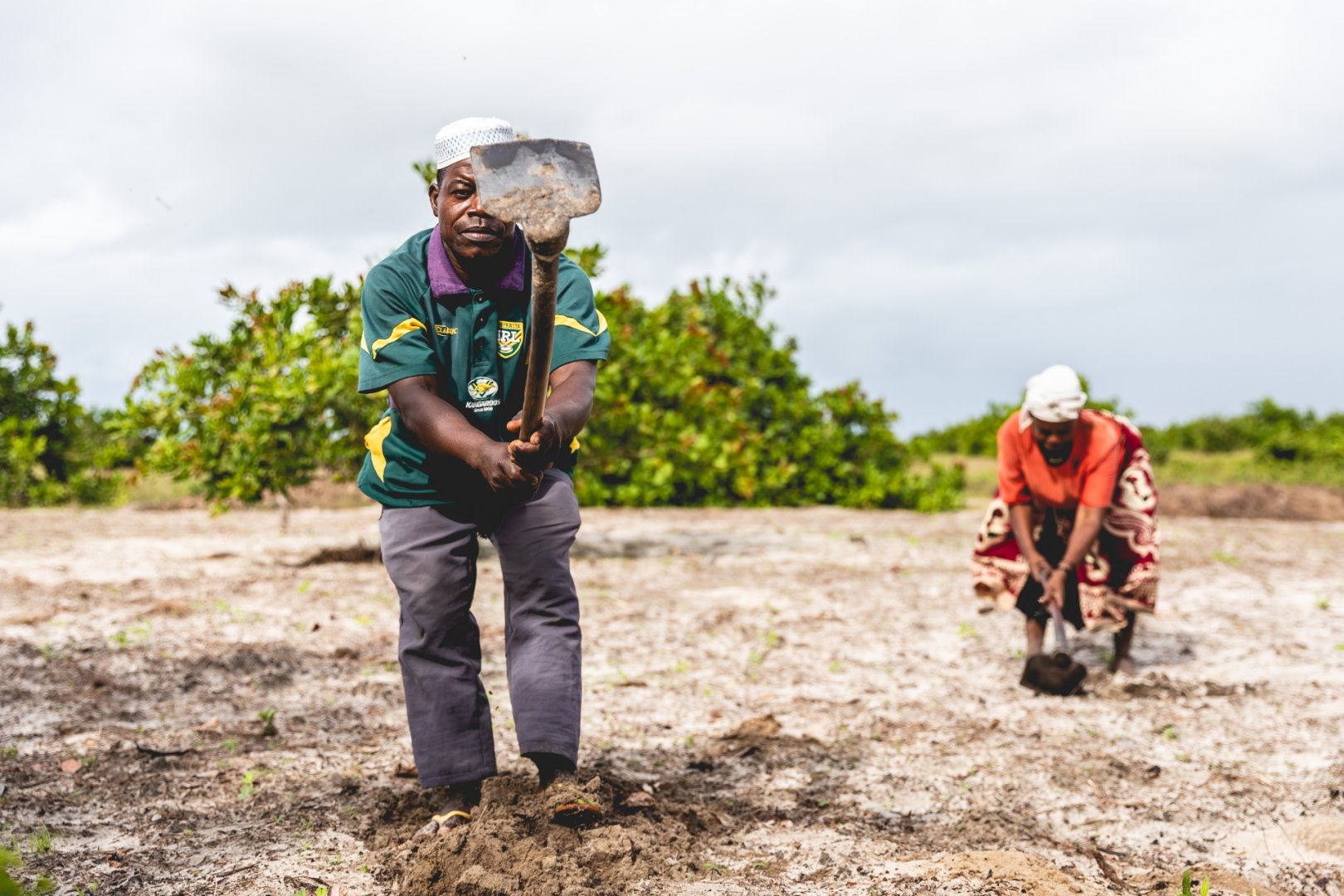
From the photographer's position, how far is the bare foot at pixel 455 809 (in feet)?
10.1

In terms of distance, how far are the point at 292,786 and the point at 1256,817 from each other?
9.95 ft

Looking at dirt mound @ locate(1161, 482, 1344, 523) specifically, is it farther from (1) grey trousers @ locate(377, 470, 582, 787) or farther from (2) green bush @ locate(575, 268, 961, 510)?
(1) grey trousers @ locate(377, 470, 582, 787)

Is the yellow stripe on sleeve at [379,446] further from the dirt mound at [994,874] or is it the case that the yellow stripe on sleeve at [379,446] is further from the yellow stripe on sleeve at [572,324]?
the dirt mound at [994,874]

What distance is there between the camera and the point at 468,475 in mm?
3072

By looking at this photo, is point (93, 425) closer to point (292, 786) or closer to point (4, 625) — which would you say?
point (4, 625)

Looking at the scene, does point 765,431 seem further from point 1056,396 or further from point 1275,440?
point 1275,440

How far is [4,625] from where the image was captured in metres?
6.07

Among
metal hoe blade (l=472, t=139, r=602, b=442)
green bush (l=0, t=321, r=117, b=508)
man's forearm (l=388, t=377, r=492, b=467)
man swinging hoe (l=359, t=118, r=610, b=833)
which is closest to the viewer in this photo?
metal hoe blade (l=472, t=139, r=602, b=442)

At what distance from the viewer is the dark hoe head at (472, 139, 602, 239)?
259 cm

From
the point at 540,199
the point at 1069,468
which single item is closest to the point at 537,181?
the point at 540,199

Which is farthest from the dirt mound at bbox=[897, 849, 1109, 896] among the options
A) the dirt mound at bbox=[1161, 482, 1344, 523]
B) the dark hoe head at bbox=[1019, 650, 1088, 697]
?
the dirt mound at bbox=[1161, 482, 1344, 523]

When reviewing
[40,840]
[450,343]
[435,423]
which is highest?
[450,343]

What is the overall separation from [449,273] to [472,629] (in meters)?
0.96

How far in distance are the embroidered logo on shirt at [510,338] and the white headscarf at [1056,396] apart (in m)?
2.70
